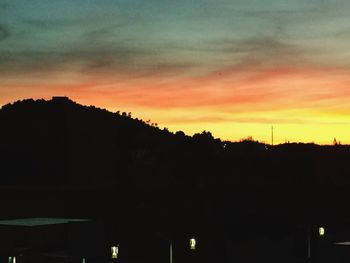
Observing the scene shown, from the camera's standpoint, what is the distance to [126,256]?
1089 inches

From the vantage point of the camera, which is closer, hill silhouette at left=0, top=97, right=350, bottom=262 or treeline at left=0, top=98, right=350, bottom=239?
hill silhouette at left=0, top=97, right=350, bottom=262

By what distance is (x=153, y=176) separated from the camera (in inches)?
2093

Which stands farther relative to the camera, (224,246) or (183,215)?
(183,215)

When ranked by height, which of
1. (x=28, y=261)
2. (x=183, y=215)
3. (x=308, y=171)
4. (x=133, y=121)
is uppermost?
(x=133, y=121)

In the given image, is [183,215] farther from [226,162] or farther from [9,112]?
[9,112]

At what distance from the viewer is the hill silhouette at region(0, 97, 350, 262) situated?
1398 inches

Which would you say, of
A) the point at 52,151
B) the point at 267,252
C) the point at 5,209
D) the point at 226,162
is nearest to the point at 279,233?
the point at 267,252

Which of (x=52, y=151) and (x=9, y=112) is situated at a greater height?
(x=9, y=112)

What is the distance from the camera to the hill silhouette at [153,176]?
35.5 meters

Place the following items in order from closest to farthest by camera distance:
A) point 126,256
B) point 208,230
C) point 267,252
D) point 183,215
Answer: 1. point 267,252
2. point 126,256
3. point 208,230
4. point 183,215

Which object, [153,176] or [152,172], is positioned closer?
[153,176]

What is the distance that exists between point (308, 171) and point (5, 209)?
2393 cm

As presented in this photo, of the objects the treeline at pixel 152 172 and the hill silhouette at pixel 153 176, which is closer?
the hill silhouette at pixel 153 176

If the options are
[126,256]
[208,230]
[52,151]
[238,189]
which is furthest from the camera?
[52,151]
